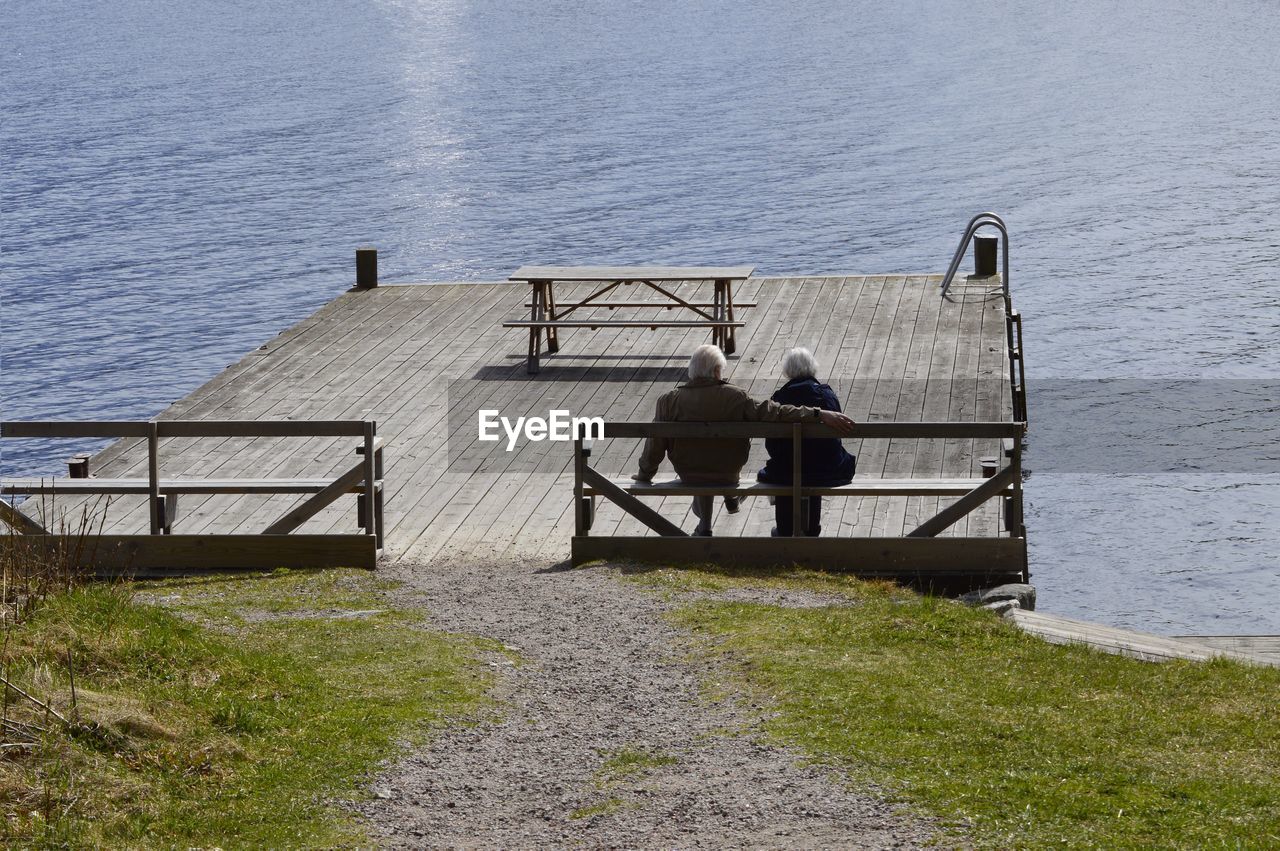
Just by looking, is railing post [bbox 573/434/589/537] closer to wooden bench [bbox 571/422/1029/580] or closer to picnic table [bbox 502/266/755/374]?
wooden bench [bbox 571/422/1029/580]

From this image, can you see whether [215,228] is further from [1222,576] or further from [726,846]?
[726,846]

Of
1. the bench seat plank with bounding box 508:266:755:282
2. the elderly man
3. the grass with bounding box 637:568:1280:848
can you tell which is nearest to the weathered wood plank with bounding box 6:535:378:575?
the elderly man

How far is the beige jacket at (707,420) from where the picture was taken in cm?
1082

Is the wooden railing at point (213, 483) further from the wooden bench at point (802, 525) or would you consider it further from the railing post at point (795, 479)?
the railing post at point (795, 479)

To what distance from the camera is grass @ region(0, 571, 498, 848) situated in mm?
5926

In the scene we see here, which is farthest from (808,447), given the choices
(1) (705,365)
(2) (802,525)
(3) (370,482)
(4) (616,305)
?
(4) (616,305)

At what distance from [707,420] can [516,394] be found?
5330mm

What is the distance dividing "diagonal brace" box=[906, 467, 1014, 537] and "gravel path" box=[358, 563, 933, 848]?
255 cm

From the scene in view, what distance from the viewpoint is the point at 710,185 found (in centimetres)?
4591

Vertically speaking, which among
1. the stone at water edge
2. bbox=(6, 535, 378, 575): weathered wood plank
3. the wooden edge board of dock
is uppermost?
bbox=(6, 535, 378, 575): weathered wood plank

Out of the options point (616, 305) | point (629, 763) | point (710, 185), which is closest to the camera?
point (629, 763)

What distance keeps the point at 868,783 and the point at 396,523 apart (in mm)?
6534

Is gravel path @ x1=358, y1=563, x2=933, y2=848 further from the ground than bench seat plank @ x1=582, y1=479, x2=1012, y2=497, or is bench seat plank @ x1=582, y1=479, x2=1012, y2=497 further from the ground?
bench seat plank @ x1=582, y1=479, x2=1012, y2=497

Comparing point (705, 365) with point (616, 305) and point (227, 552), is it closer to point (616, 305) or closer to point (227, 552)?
point (227, 552)
